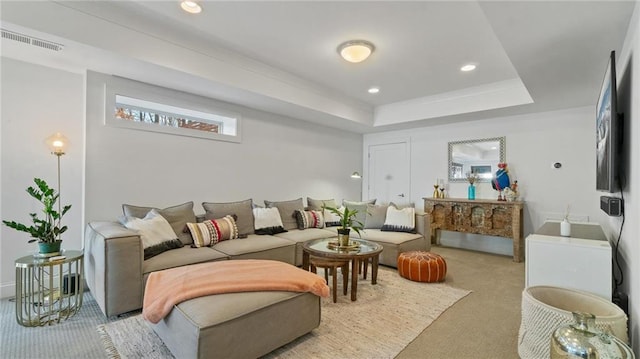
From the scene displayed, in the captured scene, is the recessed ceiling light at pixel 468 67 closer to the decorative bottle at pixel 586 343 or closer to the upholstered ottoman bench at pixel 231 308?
the decorative bottle at pixel 586 343

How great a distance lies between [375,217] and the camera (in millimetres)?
4598

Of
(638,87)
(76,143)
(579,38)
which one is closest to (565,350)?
(638,87)

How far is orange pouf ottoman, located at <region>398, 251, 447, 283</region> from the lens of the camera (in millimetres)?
3279

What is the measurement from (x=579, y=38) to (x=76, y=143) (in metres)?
4.85

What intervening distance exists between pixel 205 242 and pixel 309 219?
1.66m

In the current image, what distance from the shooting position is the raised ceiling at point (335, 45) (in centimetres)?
220

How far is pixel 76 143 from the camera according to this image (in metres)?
3.15

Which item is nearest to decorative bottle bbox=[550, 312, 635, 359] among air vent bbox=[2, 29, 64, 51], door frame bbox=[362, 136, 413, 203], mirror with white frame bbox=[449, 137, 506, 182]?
mirror with white frame bbox=[449, 137, 506, 182]

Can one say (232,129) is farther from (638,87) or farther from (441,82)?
(638,87)

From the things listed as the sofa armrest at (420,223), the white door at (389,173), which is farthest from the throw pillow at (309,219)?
the white door at (389,173)

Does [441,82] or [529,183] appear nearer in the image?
[441,82]

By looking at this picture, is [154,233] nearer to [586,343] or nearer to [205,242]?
[205,242]

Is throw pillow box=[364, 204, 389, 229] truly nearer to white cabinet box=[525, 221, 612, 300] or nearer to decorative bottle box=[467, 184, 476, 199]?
decorative bottle box=[467, 184, 476, 199]

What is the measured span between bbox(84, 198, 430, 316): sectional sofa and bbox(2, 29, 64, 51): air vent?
1582 mm
